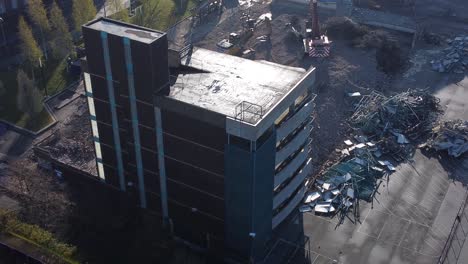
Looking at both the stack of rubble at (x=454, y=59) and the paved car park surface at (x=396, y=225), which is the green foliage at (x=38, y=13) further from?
the stack of rubble at (x=454, y=59)

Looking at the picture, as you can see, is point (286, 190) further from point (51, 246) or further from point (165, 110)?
point (51, 246)

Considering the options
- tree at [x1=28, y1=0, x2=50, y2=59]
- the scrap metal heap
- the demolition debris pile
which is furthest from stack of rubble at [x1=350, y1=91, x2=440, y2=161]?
tree at [x1=28, y1=0, x2=50, y2=59]

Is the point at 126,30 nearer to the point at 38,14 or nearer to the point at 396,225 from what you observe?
the point at 396,225

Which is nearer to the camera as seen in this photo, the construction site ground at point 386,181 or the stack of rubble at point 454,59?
the construction site ground at point 386,181

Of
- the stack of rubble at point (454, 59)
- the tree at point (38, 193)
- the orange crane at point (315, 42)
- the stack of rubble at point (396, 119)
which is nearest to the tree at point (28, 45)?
the tree at point (38, 193)

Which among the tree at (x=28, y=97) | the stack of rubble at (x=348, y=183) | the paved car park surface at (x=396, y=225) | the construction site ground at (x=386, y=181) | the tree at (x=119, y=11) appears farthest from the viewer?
the tree at (x=119, y=11)
